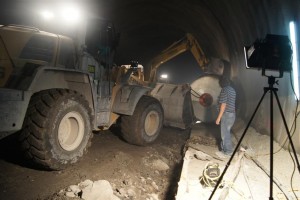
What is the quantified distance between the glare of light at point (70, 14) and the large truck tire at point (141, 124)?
7.64ft

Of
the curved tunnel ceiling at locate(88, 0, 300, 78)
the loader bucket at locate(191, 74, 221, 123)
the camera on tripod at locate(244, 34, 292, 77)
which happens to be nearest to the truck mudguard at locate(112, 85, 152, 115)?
the camera on tripod at locate(244, 34, 292, 77)

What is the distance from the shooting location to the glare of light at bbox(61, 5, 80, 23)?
15.9 feet

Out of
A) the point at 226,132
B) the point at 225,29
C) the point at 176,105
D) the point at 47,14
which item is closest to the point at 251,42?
the point at 225,29

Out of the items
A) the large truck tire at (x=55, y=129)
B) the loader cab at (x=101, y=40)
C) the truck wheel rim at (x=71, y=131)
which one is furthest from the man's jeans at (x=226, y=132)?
the truck wheel rim at (x=71, y=131)

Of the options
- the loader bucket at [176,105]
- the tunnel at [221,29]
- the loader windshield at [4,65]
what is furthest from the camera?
the loader bucket at [176,105]

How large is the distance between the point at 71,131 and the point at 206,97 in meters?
5.97

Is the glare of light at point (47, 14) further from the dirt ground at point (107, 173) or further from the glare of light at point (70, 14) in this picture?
the dirt ground at point (107, 173)

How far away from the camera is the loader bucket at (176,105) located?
26.8 ft

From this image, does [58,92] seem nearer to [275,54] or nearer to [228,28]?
[275,54]

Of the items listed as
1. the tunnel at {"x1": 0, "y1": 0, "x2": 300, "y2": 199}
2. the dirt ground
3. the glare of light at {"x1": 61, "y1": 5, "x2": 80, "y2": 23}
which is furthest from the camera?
the tunnel at {"x1": 0, "y1": 0, "x2": 300, "y2": 199}

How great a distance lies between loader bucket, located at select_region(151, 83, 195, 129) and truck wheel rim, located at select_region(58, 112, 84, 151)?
4128 mm

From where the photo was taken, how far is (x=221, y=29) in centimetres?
1093

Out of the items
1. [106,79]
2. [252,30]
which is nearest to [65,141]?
[106,79]

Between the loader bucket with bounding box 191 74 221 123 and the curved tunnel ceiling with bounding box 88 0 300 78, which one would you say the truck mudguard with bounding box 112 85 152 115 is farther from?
the loader bucket with bounding box 191 74 221 123
